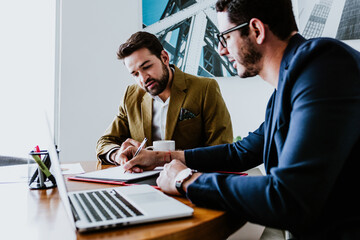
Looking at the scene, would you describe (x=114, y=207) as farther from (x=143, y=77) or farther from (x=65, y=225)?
(x=143, y=77)

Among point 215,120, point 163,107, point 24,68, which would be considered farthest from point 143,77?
point 24,68

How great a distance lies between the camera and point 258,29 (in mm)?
1016

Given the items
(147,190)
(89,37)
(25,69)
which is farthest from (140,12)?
(147,190)

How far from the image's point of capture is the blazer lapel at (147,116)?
196 centimetres

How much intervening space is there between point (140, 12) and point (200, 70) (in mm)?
895

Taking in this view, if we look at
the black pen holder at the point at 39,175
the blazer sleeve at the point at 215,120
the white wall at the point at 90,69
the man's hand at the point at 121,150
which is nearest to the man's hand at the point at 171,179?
the black pen holder at the point at 39,175

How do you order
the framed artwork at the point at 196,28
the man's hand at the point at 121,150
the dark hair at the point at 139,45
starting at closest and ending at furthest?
the man's hand at the point at 121,150 < the dark hair at the point at 139,45 < the framed artwork at the point at 196,28

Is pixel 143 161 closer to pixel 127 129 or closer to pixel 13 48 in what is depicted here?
pixel 127 129

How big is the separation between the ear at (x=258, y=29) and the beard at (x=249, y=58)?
0.10 ft

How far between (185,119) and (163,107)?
0.66 feet

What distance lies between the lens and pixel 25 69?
2947mm

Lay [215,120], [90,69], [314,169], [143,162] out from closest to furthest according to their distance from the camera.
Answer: [314,169], [143,162], [215,120], [90,69]

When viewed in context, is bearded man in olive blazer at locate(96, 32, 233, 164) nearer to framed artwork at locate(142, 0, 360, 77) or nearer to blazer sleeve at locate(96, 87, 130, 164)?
blazer sleeve at locate(96, 87, 130, 164)

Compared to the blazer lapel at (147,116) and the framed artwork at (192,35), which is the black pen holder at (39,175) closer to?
the blazer lapel at (147,116)
